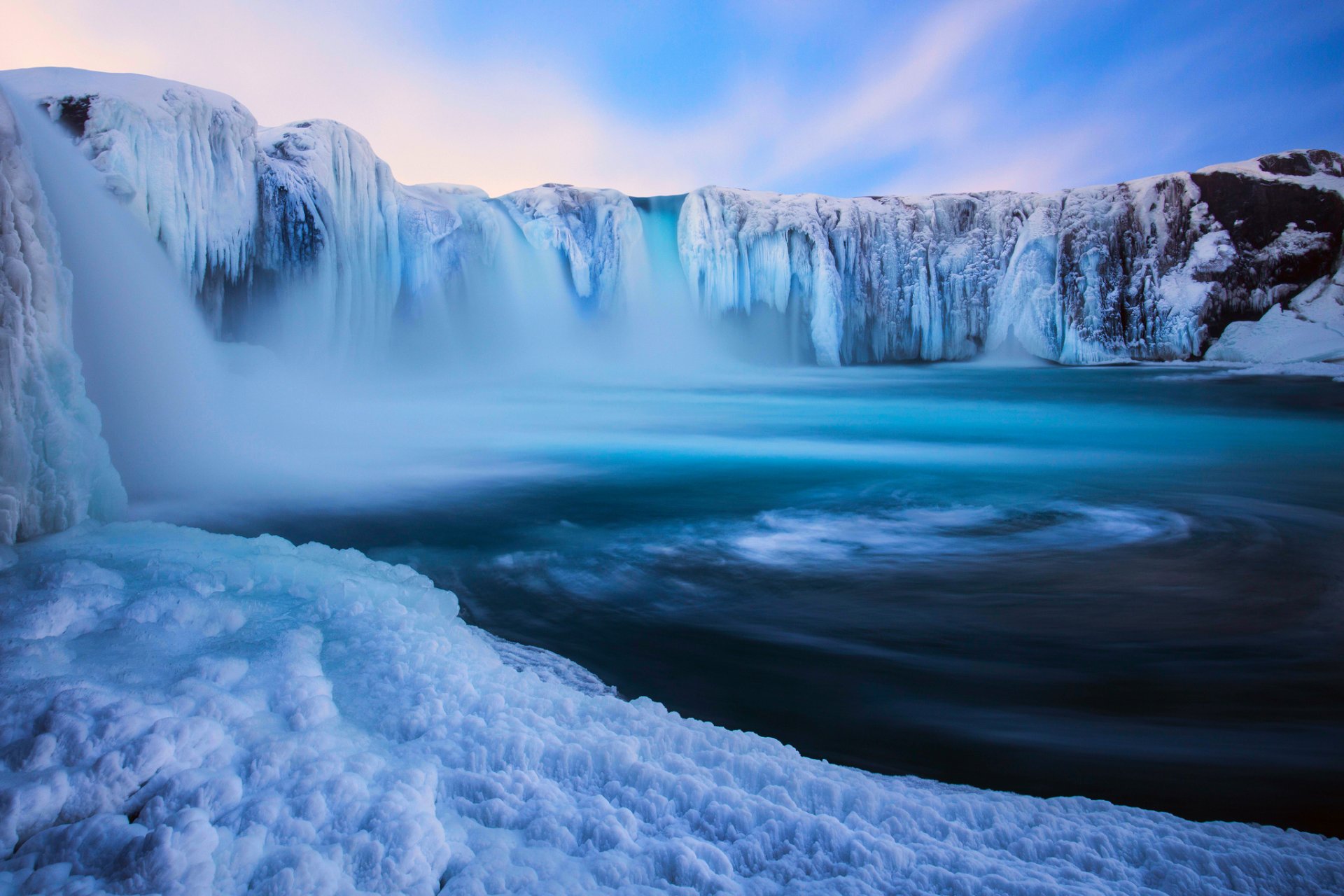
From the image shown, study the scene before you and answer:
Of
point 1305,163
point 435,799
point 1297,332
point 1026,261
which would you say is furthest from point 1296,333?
point 435,799

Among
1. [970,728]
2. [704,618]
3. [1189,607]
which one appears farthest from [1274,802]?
[704,618]

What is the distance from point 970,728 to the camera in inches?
76.8

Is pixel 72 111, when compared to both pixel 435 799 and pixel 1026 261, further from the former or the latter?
pixel 1026 261

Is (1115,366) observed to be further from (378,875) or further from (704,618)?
(378,875)

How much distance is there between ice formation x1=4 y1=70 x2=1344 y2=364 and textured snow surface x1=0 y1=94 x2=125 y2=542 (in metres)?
5.65

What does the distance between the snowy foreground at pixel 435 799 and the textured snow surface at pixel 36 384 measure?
861 millimetres

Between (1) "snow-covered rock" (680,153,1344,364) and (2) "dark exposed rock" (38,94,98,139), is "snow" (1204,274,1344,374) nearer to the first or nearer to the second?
(1) "snow-covered rock" (680,153,1344,364)

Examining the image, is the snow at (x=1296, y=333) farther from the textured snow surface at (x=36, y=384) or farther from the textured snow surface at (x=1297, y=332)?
the textured snow surface at (x=36, y=384)

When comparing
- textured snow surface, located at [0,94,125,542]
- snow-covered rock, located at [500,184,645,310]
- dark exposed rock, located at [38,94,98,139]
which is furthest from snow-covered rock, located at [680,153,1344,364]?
textured snow surface, located at [0,94,125,542]

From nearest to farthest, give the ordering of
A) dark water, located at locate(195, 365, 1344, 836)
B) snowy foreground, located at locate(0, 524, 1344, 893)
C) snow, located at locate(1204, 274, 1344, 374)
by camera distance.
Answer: snowy foreground, located at locate(0, 524, 1344, 893)
dark water, located at locate(195, 365, 1344, 836)
snow, located at locate(1204, 274, 1344, 374)

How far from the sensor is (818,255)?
15305 mm

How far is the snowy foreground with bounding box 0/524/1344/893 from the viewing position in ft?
3.75

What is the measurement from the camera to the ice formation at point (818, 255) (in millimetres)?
9062

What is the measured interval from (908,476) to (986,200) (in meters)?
12.4
